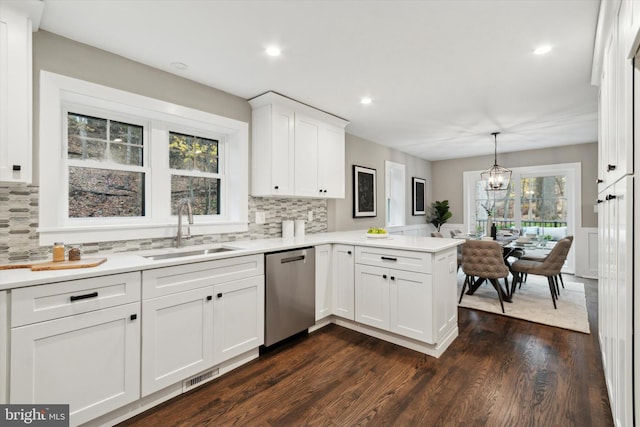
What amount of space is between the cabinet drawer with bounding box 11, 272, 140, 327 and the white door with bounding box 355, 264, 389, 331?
196 centimetres

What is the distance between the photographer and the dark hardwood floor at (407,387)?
182 cm

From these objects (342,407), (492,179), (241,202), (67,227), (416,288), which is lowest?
(342,407)

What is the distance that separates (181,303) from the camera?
2.04 metres

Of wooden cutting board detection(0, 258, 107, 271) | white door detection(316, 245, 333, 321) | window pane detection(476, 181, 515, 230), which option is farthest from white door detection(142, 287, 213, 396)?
window pane detection(476, 181, 515, 230)

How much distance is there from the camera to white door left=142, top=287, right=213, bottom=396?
6.18 ft

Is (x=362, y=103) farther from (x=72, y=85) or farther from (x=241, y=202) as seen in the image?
(x=72, y=85)

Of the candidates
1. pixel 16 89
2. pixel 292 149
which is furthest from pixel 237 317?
pixel 16 89

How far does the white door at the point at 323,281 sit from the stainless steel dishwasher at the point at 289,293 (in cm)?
7

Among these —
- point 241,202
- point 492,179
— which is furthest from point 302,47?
point 492,179

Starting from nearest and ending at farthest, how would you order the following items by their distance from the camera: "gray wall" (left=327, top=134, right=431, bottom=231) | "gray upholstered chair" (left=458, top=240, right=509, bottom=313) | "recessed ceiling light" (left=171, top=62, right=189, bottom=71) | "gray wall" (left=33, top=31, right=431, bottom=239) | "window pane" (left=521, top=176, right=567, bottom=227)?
"gray wall" (left=33, top=31, right=431, bottom=239), "recessed ceiling light" (left=171, top=62, right=189, bottom=71), "gray upholstered chair" (left=458, top=240, right=509, bottom=313), "gray wall" (left=327, top=134, right=431, bottom=231), "window pane" (left=521, top=176, right=567, bottom=227)

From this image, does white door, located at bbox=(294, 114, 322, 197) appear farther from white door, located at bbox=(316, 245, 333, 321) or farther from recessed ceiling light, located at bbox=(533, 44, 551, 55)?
recessed ceiling light, located at bbox=(533, 44, 551, 55)

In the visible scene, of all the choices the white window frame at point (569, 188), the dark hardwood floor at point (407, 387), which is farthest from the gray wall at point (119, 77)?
the white window frame at point (569, 188)

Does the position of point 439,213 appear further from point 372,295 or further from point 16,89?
point 16,89

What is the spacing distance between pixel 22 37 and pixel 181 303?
1848 mm
